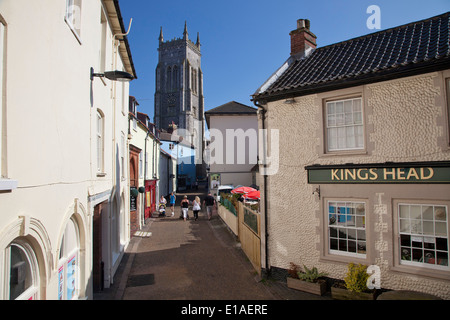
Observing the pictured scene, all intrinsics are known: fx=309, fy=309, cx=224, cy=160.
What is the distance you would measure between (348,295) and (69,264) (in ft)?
21.2

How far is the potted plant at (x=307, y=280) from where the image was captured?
824 centimetres

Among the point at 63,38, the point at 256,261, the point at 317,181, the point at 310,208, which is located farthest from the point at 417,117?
the point at 63,38

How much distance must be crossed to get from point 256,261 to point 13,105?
903 centimetres

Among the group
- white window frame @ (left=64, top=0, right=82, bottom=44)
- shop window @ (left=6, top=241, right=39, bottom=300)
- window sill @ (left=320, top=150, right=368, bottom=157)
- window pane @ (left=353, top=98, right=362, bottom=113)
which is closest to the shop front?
window sill @ (left=320, top=150, right=368, bottom=157)

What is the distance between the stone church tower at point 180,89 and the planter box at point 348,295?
70467 millimetres

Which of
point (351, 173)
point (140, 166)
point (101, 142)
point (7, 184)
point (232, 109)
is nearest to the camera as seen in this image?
point (7, 184)

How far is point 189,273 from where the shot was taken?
10359 mm

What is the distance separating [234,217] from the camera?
16.5m

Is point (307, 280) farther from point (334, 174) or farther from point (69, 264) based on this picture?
point (69, 264)

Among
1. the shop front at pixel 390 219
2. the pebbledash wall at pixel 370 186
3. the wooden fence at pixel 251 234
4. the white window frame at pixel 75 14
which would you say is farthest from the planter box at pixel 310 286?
the white window frame at pixel 75 14

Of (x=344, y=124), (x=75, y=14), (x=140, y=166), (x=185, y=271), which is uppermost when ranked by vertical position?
(x=75, y=14)

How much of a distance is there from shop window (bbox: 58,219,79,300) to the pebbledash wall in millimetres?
5648

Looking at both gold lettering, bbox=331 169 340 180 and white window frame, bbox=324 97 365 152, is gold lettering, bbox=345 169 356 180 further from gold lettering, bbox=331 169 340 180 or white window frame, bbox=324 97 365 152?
white window frame, bbox=324 97 365 152

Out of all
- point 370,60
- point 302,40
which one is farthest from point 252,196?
point 370,60
